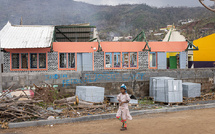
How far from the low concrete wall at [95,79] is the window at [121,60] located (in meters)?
5.83

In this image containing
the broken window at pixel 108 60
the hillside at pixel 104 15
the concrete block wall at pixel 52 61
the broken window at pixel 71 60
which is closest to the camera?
the concrete block wall at pixel 52 61

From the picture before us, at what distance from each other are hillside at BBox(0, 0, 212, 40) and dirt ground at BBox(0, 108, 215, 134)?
71.9m

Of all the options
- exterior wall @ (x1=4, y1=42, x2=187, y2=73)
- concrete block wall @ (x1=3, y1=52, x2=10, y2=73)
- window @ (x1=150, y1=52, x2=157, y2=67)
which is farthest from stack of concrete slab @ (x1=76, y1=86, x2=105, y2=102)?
window @ (x1=150, y1=52, x2=157, y2=67)

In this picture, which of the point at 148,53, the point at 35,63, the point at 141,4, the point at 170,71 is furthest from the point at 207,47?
the point at 141,4

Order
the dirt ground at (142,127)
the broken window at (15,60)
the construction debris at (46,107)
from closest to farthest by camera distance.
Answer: the dirt ground at (142,127), the construction debris at (46,107), the broken window at (15,60)

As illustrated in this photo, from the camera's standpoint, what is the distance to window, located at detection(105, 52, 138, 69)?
1992 centimetres

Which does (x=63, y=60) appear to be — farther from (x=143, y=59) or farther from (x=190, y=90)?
(x=190, y=90)

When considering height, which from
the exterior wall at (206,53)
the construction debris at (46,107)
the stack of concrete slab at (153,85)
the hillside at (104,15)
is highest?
the hillside at (104,15)

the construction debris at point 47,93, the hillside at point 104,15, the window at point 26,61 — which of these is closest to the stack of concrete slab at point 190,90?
the construction debris at point 47,93

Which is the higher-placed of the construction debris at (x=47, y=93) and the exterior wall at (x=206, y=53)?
the exterior wall at (x=206, y=53)

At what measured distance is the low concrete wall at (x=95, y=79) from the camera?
42.7ft

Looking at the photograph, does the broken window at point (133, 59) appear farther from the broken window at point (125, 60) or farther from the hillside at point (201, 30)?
the hillside at point (201, 30)

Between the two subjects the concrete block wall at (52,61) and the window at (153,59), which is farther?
the window at (153,59)

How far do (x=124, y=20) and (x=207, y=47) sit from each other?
77611 millimetres
